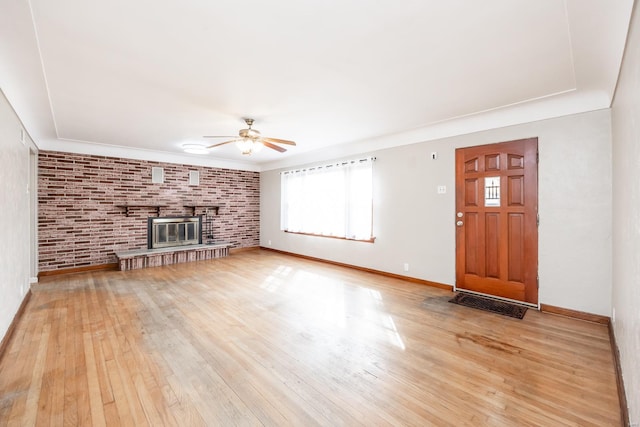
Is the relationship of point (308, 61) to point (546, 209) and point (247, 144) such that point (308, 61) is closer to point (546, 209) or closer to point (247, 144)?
point (247, 144)

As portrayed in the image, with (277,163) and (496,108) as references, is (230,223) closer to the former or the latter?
(277,163)

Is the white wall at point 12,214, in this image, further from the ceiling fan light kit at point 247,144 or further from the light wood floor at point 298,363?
the ceiling fan light kit at point 247,144

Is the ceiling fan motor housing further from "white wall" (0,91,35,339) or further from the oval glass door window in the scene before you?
the oval glass door window

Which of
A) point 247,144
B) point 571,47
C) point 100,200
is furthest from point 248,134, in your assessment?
point 100,200

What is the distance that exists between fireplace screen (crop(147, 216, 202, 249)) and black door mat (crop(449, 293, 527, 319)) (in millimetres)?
5677

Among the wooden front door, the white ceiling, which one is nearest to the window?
the white ceiling

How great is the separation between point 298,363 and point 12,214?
3.24 metres

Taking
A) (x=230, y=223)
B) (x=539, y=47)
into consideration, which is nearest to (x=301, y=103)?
(x=539, y=47)

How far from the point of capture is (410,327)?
289 centimetres

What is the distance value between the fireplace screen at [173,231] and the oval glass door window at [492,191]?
601cm

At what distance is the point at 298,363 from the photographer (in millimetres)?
2244

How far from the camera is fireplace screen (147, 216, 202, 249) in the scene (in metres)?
6.16

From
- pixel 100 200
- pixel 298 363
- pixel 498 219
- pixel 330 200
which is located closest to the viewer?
pixel 298 363

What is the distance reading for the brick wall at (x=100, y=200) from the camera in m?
5.01
